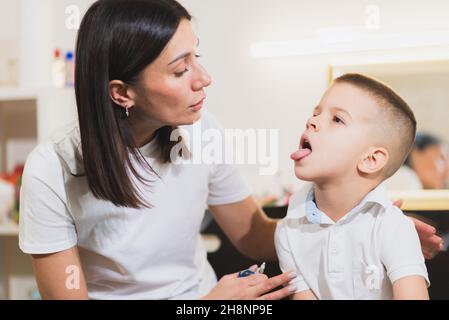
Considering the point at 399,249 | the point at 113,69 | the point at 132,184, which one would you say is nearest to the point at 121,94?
the point at 113,69

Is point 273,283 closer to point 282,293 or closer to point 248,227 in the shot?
point 282,293

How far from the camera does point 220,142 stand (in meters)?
1.05

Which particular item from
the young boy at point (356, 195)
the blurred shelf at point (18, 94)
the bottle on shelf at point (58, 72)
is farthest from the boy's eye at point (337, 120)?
the blurred shelf at point (18, 94)

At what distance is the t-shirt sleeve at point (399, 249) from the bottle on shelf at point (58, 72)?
93 centimetres

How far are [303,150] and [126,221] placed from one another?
37 centimetres

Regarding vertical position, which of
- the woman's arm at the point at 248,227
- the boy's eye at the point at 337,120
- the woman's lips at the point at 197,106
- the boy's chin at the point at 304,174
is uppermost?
the woman's lips at the point at 197,106

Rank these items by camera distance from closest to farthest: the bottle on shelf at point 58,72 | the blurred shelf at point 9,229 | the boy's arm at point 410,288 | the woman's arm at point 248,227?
the boy's arm at point 410,288 < the woman's arm at point 248,227 < the bottle on shelf at point 58,72 < the blurred shelf at point 9,229

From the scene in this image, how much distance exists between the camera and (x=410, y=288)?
32.1 inches

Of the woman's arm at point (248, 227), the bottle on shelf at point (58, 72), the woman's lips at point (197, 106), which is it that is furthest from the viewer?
the bottle on shelf at point (58, 72)

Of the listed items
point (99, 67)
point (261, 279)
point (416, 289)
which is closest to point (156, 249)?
point (261, 279)

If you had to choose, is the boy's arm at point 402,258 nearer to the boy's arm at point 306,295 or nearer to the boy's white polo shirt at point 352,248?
the boy's white polo shirt at point 352,248

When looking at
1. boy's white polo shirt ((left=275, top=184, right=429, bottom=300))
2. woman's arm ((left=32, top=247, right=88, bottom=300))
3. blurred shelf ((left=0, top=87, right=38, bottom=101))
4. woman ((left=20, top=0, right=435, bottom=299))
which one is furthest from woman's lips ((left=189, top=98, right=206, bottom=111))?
blurred shelf ((left=0, top=87, right=38, bottom=101))

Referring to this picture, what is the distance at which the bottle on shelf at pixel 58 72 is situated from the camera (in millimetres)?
1360
